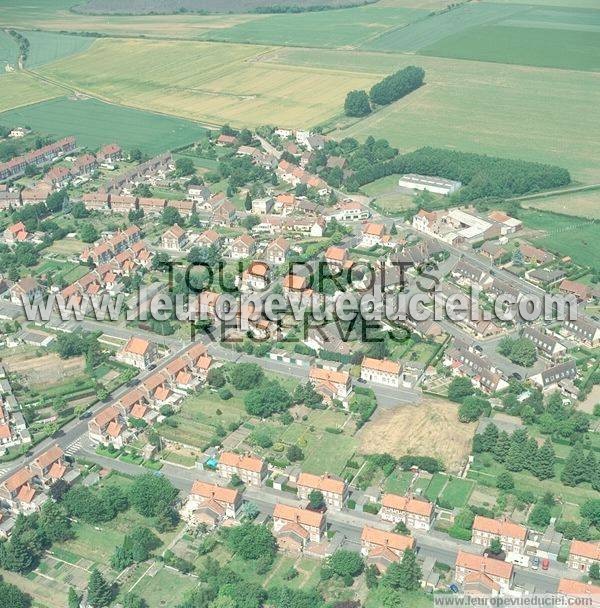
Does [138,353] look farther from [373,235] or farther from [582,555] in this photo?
[582,555]

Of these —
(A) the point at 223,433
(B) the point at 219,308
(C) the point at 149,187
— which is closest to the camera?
(A) the point at 223,433

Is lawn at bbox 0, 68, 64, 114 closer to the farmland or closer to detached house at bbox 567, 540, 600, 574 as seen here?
the farmland

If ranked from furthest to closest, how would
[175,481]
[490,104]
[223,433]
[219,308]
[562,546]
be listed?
[490,104], [219,308], [223,433], [175,481], [562,546]

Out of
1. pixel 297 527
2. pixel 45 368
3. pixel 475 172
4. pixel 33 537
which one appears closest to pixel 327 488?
pixel 297 527

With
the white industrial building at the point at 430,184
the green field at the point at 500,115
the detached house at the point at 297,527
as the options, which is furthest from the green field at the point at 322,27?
the detached house at the point at 297,527

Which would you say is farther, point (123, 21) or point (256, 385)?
point (123, 21)

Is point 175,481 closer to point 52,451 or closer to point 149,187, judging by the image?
point 52,451

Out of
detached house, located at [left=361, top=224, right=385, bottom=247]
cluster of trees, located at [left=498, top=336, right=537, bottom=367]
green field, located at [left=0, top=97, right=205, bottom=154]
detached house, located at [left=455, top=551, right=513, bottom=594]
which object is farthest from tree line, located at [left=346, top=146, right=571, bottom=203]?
detached house, located at [left=455, top=551, right=513, bottom=594]

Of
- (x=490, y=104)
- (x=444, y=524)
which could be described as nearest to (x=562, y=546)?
(x=444, y=524)
